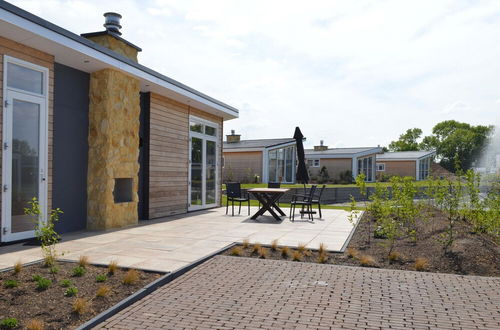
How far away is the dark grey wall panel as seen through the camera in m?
6.93

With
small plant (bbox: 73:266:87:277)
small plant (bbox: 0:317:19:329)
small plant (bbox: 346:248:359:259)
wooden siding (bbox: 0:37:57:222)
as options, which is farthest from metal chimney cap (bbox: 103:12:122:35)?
small plant (bbox: 0:317:19:329)

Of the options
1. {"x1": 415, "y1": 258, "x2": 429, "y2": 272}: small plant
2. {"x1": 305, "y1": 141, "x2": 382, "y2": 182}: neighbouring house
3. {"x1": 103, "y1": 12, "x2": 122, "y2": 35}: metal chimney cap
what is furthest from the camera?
{"x1": 305, "y1": 141, "x2": 382, "y2": 182}: neighbouring house

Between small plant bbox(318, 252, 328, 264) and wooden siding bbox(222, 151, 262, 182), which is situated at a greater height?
wooden siding bbox(222, 151, 262, 182)

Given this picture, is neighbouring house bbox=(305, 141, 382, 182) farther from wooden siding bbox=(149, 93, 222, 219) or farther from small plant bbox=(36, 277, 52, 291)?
small plant bbox=(36, 277, 52, 291)

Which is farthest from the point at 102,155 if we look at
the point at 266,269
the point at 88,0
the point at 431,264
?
the point at 431,264

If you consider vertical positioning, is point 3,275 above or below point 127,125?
below

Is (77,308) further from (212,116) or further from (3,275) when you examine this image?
(212,116)

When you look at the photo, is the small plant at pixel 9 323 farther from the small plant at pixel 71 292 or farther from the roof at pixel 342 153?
the roof at pixel 342 153

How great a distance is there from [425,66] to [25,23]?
26.9ft

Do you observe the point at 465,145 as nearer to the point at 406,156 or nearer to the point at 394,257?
the point at 406,156

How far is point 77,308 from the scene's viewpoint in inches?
126

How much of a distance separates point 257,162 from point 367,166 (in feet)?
42.1

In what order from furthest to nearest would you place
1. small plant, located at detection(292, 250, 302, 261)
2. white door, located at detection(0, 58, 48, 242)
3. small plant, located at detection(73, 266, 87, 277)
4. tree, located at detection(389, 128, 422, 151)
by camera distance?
tree, located at detection(389, 128, 422, 151), white door, located at detection(0, 58, 48, 242), small plant, located at detection(292, 250, 302, 261), small plant, located at detection(73, 266, 87, 277)

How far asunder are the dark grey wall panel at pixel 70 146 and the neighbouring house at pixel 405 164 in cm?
3278
